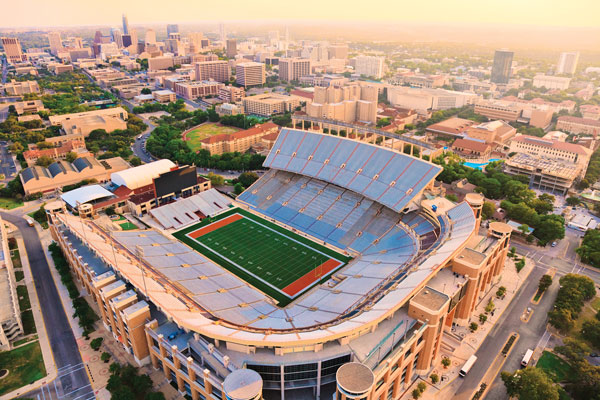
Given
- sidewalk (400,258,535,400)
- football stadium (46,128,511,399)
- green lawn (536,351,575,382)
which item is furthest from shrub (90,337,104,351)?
green lawn (536,351,575,382)

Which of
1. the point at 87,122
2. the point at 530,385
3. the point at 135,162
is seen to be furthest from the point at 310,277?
the point at 87,122

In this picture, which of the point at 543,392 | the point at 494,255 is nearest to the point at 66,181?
the point at 494,255

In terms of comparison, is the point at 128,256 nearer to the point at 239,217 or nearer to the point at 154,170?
the point at 239,217

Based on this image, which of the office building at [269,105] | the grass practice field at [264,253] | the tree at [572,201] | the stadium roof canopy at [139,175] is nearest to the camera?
the grass practice field at [264,253]

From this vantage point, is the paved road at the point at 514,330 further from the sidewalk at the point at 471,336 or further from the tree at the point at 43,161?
the tree at the point at 43,161

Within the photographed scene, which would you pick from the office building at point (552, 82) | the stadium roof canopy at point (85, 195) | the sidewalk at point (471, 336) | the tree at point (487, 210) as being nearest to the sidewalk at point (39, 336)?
the stadium roof canopy at point (85, 195)

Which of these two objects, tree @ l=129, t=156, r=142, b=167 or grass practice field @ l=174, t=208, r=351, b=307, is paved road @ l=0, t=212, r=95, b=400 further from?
tree @ l=129, t=156, r=142, b=167
